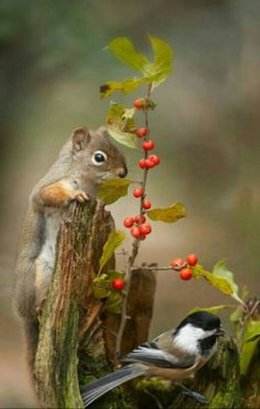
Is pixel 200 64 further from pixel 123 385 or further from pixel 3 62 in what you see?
pixel 123 385

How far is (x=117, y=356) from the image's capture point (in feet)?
5.68

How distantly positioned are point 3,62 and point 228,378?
3.72 feet

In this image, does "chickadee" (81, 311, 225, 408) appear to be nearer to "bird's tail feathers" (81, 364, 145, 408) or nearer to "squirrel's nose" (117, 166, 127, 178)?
"bird's tail feathers" (81, 364, 145, 408)

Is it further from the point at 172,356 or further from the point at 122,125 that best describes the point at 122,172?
the point at 172,356

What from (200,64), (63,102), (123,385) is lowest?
(123,385)

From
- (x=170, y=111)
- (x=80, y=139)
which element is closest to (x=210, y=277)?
(x=80, y=139)

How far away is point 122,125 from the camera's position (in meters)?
1.68

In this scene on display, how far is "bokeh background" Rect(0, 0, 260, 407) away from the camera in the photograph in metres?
2.49

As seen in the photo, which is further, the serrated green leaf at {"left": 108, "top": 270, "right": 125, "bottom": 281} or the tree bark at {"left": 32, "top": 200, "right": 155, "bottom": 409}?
the serrated green leaf at {"left": 108, "top": 270, "right": 125, "bottom": 281}

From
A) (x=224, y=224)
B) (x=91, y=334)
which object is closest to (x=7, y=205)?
(x=224, y=224)

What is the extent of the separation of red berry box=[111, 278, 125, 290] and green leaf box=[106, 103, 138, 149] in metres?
0.24

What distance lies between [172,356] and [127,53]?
1.69ft

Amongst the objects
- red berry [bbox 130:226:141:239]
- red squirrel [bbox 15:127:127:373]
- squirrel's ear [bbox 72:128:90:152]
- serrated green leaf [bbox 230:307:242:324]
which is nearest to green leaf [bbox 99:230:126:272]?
red berry [bbox 130:226:141:239]

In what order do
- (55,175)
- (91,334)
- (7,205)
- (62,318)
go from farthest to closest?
1. (7,205)
2. (55,175)
3. (91,334)
4. (62,318)
